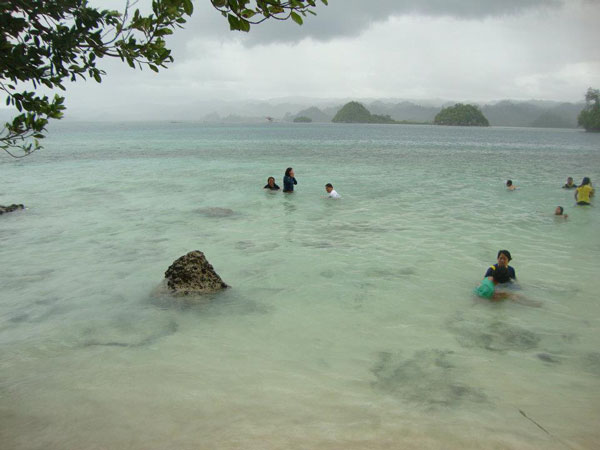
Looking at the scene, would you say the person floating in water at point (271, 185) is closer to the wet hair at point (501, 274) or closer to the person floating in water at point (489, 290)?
the wet hair at point (501, 274)

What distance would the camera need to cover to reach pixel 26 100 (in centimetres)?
538

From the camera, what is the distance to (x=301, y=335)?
7.81 meters

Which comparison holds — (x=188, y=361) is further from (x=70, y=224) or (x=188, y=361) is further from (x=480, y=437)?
(x=70, y=224)

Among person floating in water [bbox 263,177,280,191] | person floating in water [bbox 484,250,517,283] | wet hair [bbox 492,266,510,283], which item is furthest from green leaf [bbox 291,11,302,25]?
person floating in water [bbox 263,177,280,191]

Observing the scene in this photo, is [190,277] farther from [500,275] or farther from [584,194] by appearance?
[584,194]

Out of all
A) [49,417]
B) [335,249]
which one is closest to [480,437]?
[49,417]

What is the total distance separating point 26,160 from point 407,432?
48.8 m

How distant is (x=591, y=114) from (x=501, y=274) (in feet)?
596

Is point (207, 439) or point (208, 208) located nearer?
point (207, 439)

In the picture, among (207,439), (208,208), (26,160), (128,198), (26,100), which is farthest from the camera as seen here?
(26,160)

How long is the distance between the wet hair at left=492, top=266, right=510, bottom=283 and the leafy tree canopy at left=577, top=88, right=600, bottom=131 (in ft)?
581

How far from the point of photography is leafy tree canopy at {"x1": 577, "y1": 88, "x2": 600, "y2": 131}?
501 ft

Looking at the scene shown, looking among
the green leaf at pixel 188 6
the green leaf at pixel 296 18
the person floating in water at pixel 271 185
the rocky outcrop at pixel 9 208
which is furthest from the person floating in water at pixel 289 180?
the green leaf at pixel 188 6

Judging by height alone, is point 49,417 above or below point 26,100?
below
